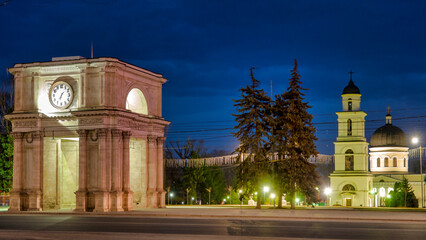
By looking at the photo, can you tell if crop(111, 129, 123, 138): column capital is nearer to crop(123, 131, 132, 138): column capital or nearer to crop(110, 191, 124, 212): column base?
crop(123, 131, 132, 138): column capital

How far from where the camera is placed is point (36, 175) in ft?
169

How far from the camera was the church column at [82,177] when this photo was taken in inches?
1929

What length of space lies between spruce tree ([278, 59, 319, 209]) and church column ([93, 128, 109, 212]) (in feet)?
50.3

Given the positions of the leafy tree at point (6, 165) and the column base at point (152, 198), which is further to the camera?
the leafy tree at point (6, 165)

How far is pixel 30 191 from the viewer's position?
51312 millimetres

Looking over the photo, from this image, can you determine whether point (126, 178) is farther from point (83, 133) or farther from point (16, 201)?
point (16, 201)

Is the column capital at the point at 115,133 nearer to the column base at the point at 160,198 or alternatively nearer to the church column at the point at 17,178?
the church column at the point at 17,178

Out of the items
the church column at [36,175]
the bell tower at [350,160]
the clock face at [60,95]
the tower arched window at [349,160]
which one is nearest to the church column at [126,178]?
the clock face at [60,95]

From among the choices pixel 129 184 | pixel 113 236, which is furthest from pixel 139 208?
pixel 113 236

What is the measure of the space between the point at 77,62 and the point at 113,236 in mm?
28430

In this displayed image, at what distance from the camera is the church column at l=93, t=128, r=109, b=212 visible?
48.6 meters

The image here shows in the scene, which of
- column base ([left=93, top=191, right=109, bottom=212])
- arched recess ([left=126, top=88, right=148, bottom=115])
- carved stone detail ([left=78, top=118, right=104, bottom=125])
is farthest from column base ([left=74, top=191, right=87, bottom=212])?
arched recess ([left=126, top=88, right=148, bottom=115])

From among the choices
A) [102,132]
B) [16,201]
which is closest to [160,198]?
[102,132]

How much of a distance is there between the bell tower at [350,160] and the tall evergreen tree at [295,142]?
44133mm
